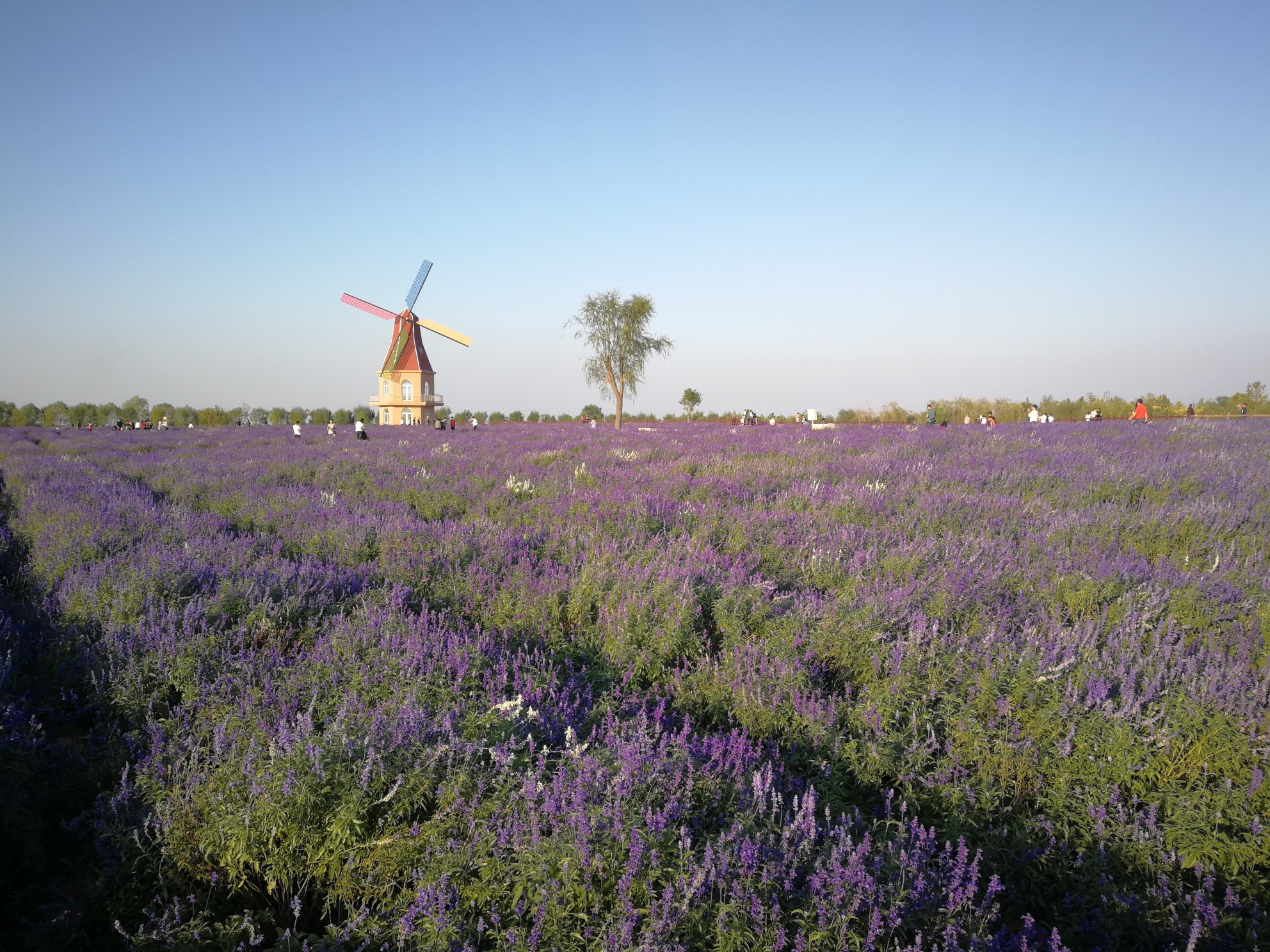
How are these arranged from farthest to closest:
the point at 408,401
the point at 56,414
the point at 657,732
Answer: the point at 56,414, the point at 408,401, the point at 657,732

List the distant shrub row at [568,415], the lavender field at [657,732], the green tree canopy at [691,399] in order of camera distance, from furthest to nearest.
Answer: the green tree canopy at [691,399], the distant shrub row at [568,415], the lavender field at [657,732]

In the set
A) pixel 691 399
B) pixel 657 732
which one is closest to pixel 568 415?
pixel 691 399

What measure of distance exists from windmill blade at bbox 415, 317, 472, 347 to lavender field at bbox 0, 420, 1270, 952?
176 feet

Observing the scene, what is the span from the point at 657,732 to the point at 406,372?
5478 centimetres

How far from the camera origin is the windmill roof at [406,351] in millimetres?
52969

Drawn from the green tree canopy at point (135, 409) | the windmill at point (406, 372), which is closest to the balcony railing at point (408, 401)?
the windmill at point (406, 372)

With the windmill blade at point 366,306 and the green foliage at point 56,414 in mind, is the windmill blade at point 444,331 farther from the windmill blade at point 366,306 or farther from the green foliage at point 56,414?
the green foliage at point 56,414

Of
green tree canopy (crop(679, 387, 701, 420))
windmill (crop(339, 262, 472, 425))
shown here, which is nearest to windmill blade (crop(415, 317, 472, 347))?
windmill (crop(339, 262, 472, 425))

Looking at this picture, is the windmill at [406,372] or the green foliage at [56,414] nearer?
the windmill at [406,372]

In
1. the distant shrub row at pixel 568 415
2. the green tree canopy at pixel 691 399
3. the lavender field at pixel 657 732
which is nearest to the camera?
the lavender field at pixel 657 732

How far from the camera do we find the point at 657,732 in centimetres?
264

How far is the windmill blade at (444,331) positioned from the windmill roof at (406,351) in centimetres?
135

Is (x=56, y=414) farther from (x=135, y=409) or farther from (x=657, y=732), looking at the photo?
(x=657, y=732)

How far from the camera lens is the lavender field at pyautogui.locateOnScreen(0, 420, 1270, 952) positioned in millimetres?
1995
